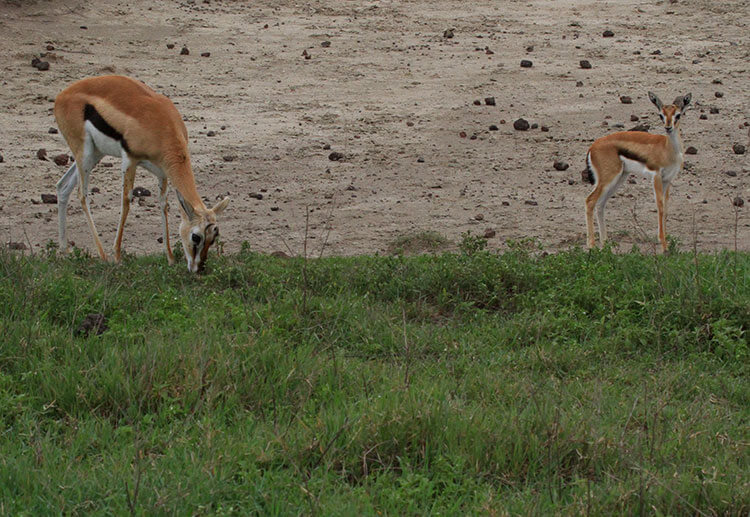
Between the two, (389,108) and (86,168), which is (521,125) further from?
(86,168)

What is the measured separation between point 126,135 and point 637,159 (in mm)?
4217

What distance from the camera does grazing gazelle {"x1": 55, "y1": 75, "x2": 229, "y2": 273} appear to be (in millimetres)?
7094

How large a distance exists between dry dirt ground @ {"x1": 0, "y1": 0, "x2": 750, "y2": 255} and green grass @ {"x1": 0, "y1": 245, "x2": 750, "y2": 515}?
2.67ft

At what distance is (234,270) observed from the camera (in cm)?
635

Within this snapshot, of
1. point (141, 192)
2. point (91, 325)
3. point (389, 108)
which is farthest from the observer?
point (389, 108)

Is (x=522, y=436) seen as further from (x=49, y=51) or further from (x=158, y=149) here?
(x=49, y=51)

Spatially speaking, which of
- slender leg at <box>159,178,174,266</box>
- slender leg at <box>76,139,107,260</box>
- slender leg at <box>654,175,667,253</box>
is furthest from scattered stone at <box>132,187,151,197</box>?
slender leg at <box>654,175,667,253</box>

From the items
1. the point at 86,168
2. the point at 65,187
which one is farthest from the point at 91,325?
the point at 65,187

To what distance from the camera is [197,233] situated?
6.53 meters

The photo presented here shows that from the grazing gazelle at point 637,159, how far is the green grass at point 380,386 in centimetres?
159

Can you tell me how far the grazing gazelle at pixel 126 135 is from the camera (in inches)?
279

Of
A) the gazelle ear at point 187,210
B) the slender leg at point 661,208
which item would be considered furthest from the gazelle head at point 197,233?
the slender leg at point 661,208

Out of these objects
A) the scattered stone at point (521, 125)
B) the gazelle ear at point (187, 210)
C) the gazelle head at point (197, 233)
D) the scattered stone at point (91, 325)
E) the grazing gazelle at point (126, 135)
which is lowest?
the scattered stone at point (91, 325)

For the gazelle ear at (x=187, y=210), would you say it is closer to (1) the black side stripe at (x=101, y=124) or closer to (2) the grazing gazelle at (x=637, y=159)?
(1) the black side stripe at (x=101, y=124)
